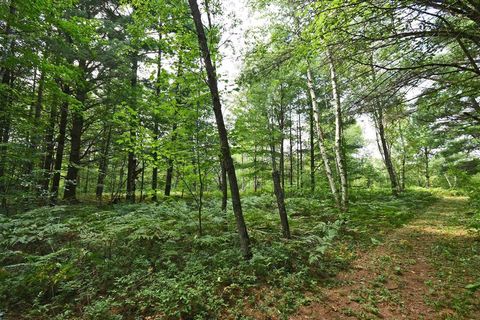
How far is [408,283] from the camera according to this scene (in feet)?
14.8

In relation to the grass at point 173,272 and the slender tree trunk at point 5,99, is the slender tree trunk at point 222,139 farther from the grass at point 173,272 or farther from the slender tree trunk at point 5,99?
the slender tree trunk at point 5,99

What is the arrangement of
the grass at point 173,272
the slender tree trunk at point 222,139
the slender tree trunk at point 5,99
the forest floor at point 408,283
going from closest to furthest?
the forest floor at point 408,283, the grass at point 173,272, the slender tree trunk at point 222,139, the slender tree trunk at point 5,99

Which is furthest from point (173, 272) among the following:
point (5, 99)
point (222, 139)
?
point (5, 99)

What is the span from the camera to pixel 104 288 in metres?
4.89

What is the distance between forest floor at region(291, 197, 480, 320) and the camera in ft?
12.2

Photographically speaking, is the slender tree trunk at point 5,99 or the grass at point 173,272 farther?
the slender tree trunk at point 5,99

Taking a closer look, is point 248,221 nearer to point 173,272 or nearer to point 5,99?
point 173,272

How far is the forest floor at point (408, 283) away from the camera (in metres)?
3.71

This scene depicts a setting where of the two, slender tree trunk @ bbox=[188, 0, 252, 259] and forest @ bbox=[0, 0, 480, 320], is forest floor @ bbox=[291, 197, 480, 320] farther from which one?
slender tree trunk @ bbox=[188, 0, 252, 259]

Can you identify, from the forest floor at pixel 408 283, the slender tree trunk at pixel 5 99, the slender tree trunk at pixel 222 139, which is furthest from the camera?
the slender tree trunk at pixel 5 99

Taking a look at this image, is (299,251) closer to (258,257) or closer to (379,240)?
(258,257)

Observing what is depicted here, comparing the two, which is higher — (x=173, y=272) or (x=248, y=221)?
(x=248, y=221)

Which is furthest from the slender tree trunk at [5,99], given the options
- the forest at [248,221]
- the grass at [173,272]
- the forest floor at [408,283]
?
the forest floor at [408,283]

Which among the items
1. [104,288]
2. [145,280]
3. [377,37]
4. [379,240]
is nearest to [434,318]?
[379,240]
